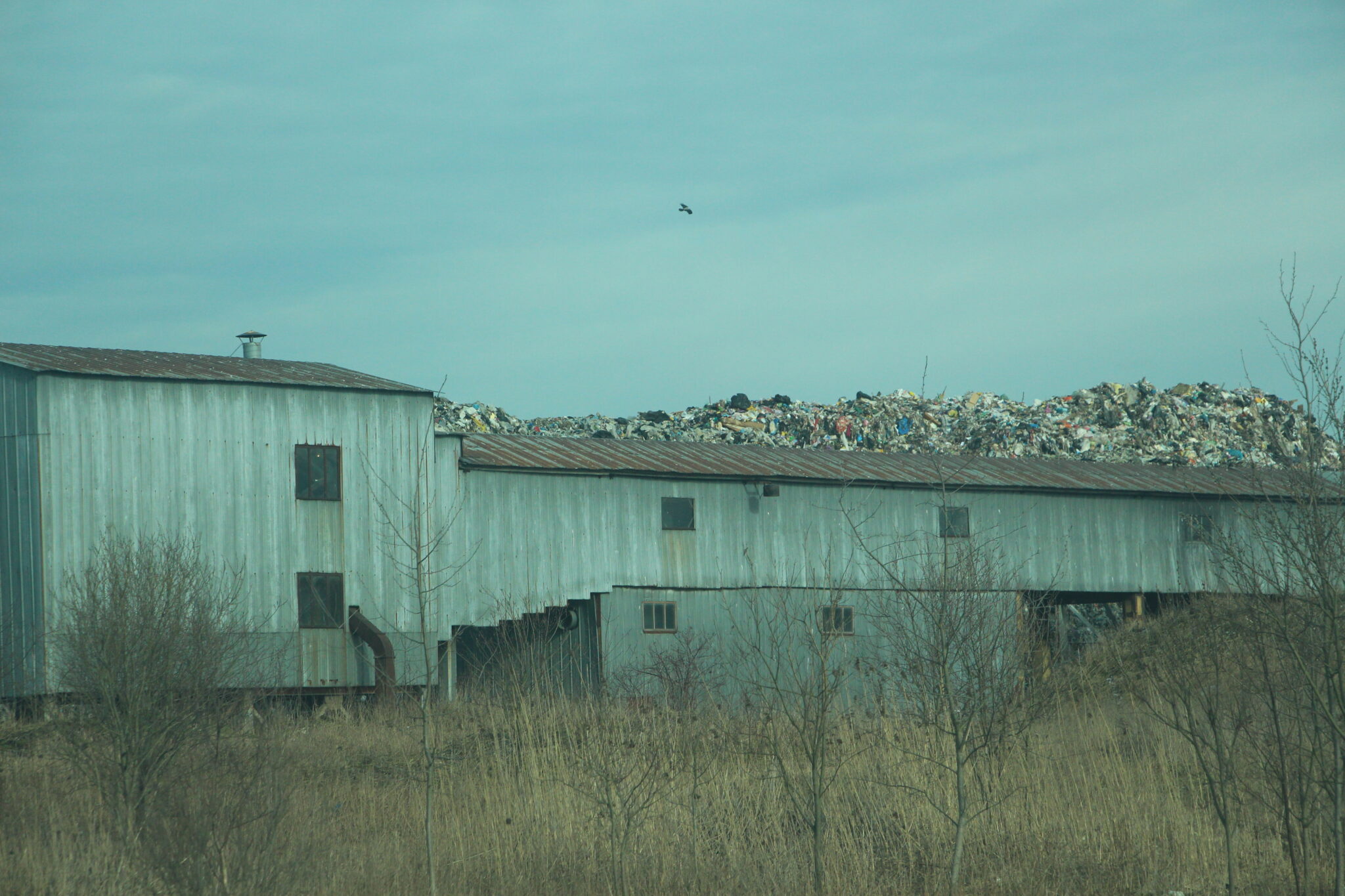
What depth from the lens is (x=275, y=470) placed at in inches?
927

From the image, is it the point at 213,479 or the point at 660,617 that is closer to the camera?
the point at 213,479

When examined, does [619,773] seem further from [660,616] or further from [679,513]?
[679,513]

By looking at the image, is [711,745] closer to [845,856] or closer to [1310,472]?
[845,856]

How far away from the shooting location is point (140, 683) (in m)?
13.8

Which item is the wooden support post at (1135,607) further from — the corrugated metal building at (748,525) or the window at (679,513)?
the window at (679,513)

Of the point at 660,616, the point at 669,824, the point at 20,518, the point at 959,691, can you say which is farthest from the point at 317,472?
the point at 959,691

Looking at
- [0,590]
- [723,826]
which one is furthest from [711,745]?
[0,590]

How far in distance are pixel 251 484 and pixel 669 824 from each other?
12.9m

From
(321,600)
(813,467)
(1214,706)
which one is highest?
(813,467)

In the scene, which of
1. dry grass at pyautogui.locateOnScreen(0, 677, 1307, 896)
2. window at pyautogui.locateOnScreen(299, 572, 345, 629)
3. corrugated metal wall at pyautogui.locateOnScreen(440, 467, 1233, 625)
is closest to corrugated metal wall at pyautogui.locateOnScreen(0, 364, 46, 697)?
dry grass at pyautogui.locateOnScreen(0, 677, 1307, 896)

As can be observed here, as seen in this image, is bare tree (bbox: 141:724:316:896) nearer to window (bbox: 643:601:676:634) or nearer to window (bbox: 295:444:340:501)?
window (bbox: 295:444:340:501)

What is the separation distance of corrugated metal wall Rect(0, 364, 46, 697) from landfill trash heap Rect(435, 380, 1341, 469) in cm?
1537

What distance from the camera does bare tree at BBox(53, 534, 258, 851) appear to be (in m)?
13.3

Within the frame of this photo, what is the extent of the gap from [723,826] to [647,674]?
1202cm
